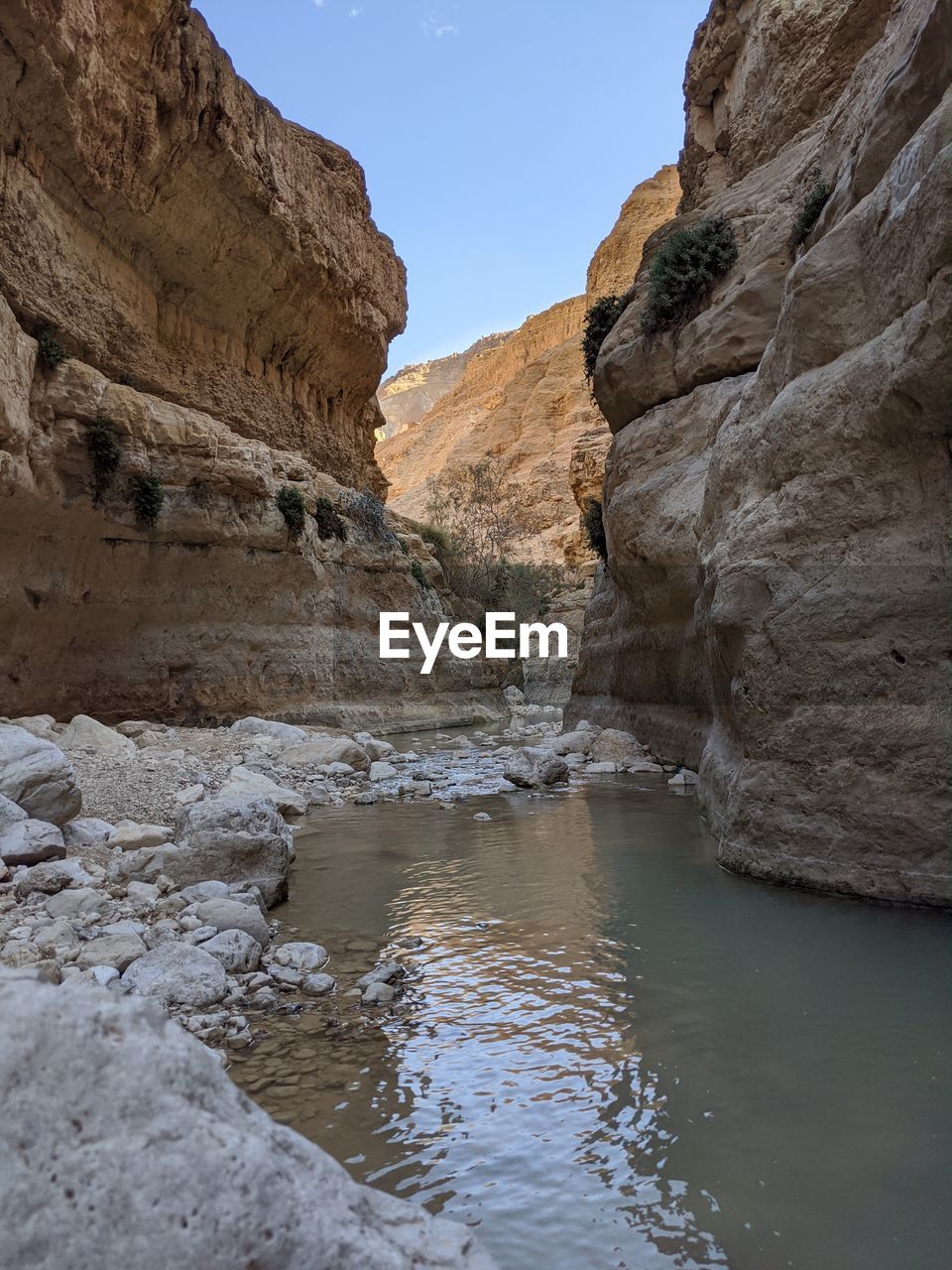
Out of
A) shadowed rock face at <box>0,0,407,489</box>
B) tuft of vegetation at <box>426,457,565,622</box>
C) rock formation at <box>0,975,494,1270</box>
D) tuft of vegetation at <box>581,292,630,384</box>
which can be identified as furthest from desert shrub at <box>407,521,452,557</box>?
rock formation at <box>0,975,494,1270</box>

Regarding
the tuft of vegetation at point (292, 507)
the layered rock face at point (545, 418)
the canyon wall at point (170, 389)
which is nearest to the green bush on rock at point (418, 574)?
the canyon wall at point (170, 389)

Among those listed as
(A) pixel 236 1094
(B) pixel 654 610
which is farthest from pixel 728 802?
(B) pixel 654 610

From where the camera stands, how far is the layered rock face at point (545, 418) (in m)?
55.4

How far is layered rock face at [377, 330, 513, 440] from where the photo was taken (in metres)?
127

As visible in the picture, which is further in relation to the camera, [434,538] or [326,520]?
[434,538]

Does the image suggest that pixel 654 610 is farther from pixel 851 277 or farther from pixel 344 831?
pixel 851 277

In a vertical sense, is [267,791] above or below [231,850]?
below

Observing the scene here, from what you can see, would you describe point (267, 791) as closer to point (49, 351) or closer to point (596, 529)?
point (49, 351)

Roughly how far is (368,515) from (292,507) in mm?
4053

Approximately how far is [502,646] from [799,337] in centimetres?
2473

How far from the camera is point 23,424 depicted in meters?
12.0

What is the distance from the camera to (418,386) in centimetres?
13238

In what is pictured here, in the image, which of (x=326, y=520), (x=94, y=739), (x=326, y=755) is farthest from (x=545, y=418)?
(x=94, y=739)

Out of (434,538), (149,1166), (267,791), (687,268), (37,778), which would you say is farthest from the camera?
Answer: (434,538)
